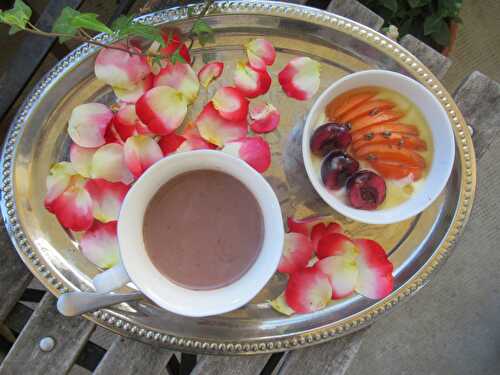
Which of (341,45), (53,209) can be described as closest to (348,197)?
(341,45)

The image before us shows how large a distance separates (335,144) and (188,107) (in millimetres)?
160

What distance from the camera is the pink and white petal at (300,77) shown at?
507 mm

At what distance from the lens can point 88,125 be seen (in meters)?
0.49

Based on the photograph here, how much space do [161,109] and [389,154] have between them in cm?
22

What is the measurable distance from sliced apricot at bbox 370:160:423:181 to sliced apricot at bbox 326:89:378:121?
56 millimetres

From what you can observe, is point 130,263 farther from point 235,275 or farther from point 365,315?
point 365,315

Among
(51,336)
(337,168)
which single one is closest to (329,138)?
(337,168)

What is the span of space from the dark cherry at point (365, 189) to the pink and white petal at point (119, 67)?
0.76ft

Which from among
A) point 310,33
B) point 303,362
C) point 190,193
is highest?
point 310,33

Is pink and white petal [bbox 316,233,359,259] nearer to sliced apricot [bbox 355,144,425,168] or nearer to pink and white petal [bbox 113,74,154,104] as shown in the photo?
sliced apricot [bbox 355,144,425,168]

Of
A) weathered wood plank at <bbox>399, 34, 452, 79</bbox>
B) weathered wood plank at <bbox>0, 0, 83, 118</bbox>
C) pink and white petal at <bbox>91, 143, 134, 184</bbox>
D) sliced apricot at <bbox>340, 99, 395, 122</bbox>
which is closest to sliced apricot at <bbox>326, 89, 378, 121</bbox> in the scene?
sliced apricot at <bbox>340, 99, 395, 122</bbox>

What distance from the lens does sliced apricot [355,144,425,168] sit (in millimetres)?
460

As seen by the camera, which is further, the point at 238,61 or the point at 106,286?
the point at 238,61

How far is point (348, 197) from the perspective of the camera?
1.50 feet
